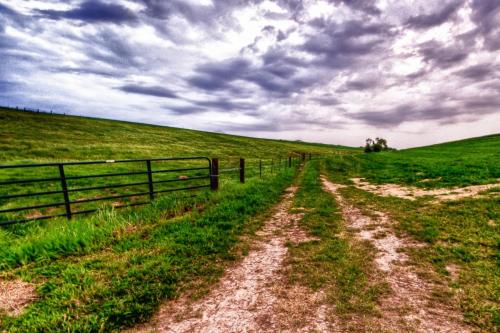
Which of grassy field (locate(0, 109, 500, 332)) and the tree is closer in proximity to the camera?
grassy field (locate(0, 109, 500, 332))

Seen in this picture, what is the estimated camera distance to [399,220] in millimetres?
6895

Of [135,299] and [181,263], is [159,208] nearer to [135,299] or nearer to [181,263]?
[181,263]

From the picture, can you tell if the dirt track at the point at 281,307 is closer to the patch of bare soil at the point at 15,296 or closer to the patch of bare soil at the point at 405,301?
the patch of bare soil at the point at 405,301

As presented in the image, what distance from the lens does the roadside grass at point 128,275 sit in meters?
3.10

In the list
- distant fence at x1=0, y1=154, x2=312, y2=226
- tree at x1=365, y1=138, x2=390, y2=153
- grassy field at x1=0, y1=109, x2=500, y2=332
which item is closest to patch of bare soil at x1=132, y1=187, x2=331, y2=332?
grassy field at x1=0, y1=109, x2=500, y2=332

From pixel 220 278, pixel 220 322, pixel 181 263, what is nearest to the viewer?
pixel 220 322

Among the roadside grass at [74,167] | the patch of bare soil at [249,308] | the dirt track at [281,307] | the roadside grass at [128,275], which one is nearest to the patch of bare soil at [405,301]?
the dirt track at [281,307]

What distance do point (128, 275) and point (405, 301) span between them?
4.06 meters

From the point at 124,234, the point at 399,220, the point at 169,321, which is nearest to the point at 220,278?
the point at 169,321

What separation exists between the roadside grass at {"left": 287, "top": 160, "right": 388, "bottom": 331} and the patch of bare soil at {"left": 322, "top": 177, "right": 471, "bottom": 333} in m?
0.17

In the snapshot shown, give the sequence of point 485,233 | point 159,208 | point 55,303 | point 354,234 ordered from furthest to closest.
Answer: point 159,208 < point 354,234 < point 485,233 < point 55,303

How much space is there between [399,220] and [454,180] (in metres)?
8.13

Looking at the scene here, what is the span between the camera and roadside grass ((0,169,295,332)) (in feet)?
10.2

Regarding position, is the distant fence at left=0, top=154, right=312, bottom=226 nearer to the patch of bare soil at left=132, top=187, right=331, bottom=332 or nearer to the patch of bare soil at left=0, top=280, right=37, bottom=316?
the patch of bare soil at left=0, top=280, right=37, bottom=316
